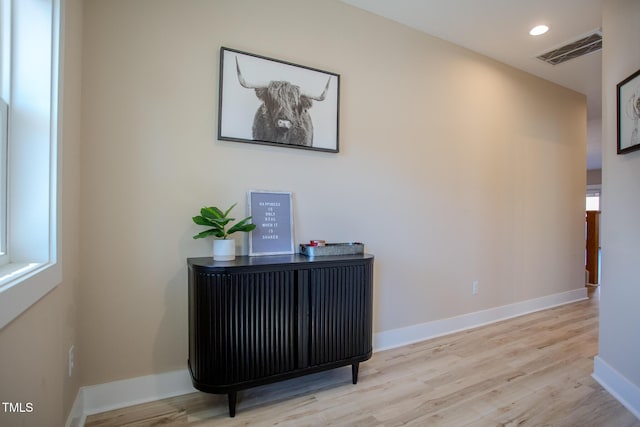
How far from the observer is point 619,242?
6.29 feet

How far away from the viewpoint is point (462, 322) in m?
2.99

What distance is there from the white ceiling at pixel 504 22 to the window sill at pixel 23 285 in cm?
251

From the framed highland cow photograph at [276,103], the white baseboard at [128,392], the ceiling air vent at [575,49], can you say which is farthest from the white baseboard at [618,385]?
the ceiling air vent at [575,49]

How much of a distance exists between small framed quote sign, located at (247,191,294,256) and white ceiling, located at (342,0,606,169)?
1.62m

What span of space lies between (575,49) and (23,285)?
4318 millimetres

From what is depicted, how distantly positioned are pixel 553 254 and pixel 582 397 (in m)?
2.26

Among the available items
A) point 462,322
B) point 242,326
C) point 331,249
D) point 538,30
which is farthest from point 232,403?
point 538,30

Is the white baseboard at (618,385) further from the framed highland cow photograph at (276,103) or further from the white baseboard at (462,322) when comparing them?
the framed highland cow photograph at (276,103)

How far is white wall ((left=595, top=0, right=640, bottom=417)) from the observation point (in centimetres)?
180

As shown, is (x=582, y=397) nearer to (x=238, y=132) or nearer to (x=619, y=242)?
(x=619, y=242)

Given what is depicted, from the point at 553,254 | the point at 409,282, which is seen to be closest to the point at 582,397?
the point at 409,282

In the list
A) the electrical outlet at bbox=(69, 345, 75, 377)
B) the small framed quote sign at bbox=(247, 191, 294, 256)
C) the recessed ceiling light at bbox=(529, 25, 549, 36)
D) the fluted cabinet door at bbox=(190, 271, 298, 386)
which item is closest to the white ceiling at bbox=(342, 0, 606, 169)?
the recessed ceiling light at bbox=(529, 25, 549, 36)

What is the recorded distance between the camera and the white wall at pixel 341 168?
1.73m

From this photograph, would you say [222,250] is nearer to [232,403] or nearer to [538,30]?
[232,403]
